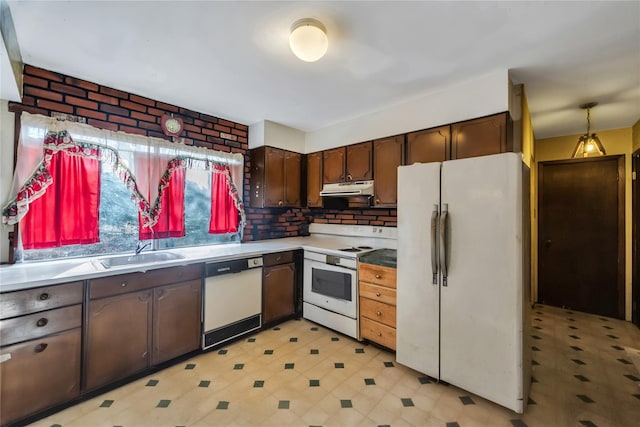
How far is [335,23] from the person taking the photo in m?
1.63

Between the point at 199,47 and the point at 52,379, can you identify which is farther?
the point at 199,47

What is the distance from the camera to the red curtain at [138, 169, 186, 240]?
2701mm

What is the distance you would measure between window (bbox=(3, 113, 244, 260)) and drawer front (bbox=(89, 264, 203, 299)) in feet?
2.17

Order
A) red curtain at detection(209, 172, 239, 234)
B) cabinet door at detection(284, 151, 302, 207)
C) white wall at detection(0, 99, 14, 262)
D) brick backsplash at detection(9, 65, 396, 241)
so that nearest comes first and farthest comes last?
1. white wall at detection(0, 99, 14, 262)
2. brick backsplash at detection(9, 65, 396, 241)
3. red curtain at detection(209, 172, 239, 234)
4. cabinet door at detection(284, 151, 302, 207)

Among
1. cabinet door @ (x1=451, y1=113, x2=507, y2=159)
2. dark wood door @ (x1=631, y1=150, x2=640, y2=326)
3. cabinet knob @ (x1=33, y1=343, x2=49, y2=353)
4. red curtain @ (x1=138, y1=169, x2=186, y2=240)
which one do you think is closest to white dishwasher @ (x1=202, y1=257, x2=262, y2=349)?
red curtain @ (x1=138, y1=169, x2=186, y2=240)

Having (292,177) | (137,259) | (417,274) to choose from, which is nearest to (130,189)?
(137,259)

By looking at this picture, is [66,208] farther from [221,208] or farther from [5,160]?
[221,208]

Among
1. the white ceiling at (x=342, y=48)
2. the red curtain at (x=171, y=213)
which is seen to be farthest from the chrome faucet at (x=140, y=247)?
the white ceiling at (x=342, y=48)

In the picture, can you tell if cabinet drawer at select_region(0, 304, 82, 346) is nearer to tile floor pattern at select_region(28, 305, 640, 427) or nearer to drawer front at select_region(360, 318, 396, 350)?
tile floor pattern at select_region(28, 305, 640, 427)

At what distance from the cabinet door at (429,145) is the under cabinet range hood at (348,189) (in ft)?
1.74

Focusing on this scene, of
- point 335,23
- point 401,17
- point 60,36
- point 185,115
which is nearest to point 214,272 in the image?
point 185,115

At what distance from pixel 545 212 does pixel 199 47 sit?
4669 millimetres

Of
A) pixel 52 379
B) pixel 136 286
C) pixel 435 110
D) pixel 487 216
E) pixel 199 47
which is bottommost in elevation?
pixel 52 379

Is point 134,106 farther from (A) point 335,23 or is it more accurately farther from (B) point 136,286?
(A) point 335,23
